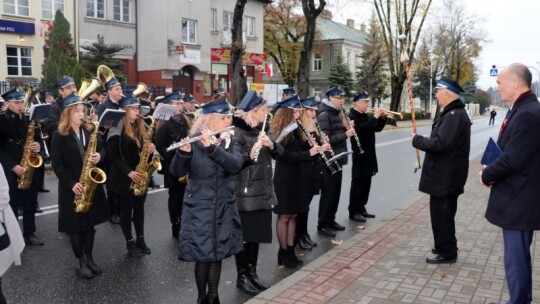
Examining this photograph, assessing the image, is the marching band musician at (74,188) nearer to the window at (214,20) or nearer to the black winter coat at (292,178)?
the black winter coat at (292,178)

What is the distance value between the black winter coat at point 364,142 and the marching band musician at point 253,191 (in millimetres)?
3076

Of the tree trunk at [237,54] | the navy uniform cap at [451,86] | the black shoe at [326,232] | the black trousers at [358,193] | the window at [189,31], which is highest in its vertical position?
the window at [189,31]

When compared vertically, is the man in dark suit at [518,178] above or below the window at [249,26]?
below

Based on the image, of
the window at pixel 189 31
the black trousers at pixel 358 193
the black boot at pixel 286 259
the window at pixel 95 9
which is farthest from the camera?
the window at pixel 189 31

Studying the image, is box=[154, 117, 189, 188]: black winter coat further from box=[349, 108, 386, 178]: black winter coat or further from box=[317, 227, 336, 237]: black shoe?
box=[349, 108, 386, 178]: black winter coat

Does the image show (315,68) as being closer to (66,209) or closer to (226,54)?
(226,54)

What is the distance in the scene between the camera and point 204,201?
169 inches

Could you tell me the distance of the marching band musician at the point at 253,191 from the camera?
16.7ft

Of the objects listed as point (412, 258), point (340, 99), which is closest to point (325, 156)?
point (340, 99)

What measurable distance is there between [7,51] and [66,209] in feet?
76.3

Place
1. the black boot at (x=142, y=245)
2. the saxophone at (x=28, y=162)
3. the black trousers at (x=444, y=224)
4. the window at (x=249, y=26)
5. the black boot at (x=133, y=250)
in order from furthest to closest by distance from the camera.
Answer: the window at (x=249, y=26) → the saxophone at (x=28, y=162) → the black boot at (x=142, y=245) → the black boot at (x=133, y=250) → the black trousers at (x=444, y=224)

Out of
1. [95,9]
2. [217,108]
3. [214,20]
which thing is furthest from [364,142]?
[214,20]

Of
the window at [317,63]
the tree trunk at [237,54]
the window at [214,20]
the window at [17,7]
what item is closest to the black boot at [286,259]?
the tree trunk at [237,54]

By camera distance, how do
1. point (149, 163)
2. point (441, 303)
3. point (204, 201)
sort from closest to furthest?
point (204, 201), point (441, 303), point (149, 163)
